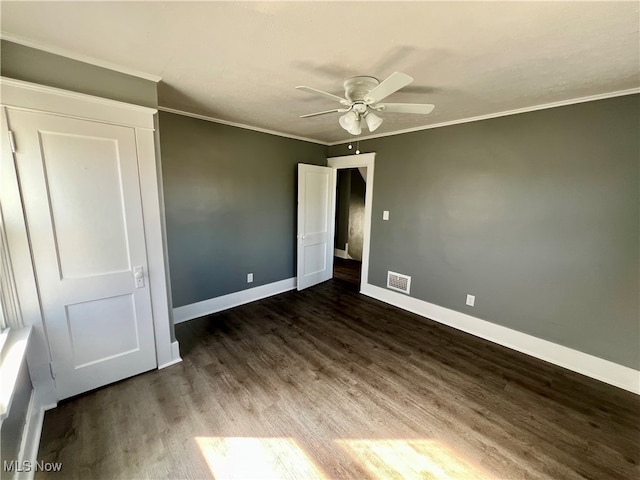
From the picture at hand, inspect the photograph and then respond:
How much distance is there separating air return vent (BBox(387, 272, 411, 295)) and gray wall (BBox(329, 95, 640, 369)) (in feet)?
0.37

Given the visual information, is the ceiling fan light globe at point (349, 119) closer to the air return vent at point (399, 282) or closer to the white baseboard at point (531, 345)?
the air return vent at point (399, 282)

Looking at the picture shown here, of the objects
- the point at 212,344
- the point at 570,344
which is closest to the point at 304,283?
the point at 212,344

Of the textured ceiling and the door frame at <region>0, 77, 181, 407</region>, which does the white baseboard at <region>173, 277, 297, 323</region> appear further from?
the textured ceiling

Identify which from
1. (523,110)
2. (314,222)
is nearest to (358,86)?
(523,110)

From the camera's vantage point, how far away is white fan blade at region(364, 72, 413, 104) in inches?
54.9

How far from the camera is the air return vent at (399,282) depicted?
360cm

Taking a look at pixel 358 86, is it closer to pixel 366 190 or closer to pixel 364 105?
pixel 364 105

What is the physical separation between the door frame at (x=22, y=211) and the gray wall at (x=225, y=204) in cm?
84

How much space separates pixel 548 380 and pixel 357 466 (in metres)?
1.95

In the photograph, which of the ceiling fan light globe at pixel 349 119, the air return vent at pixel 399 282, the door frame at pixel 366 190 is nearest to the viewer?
the ceiling fan light globe at pixel 349 119

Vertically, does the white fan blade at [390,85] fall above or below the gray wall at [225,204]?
above

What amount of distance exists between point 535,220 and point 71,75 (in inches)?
154

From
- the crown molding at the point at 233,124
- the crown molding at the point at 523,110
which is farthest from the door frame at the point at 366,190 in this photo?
the crown molding at the point at 233,124

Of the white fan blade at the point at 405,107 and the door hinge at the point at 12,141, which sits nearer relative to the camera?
the door hinge at the point at 12,141
